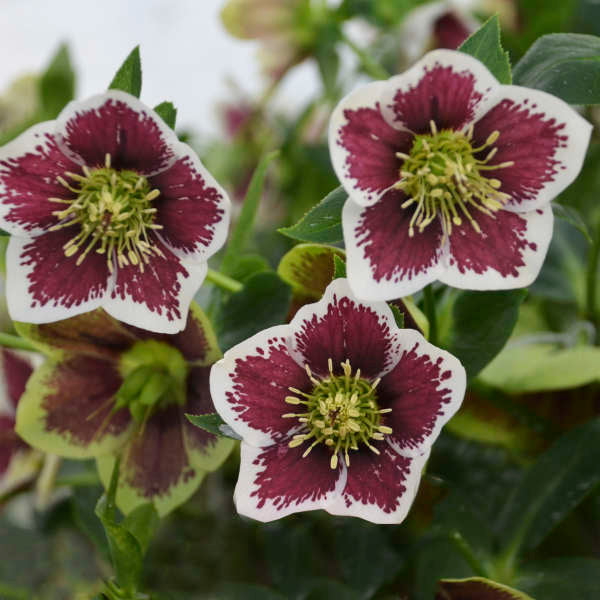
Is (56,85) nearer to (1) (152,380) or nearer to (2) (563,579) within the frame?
(1) (152,380)

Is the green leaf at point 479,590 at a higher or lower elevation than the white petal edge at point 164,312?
lower

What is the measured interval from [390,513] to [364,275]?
0.10 meters

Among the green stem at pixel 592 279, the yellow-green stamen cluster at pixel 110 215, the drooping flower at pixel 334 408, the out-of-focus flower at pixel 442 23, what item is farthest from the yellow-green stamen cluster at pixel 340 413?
the out-of-focus flower at pixel 442 23

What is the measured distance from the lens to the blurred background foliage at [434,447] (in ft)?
1.46

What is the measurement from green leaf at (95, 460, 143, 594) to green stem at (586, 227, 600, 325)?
347 millimetres

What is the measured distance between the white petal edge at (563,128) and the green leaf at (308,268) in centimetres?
11

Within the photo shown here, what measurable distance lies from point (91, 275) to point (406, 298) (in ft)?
0.51

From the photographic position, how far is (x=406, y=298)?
387 mm

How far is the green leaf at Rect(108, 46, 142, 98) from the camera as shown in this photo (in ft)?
1.27

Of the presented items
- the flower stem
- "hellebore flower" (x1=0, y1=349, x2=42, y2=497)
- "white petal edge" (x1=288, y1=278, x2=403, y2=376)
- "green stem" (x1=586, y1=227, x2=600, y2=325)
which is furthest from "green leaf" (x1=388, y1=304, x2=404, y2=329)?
"hellebore flower" (x1=0, y1=349, x2=42, y2=497)

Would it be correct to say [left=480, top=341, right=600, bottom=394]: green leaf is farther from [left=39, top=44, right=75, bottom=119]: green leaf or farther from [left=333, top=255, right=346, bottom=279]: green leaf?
[left=39, top=44, right=75, bottom=119]: green leaf

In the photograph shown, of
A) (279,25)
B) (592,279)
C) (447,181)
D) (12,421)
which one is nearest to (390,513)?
(447,181)

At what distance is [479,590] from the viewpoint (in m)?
0.38

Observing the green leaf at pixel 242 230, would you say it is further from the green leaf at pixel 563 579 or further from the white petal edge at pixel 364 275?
the green leaf at pixel 563 579
